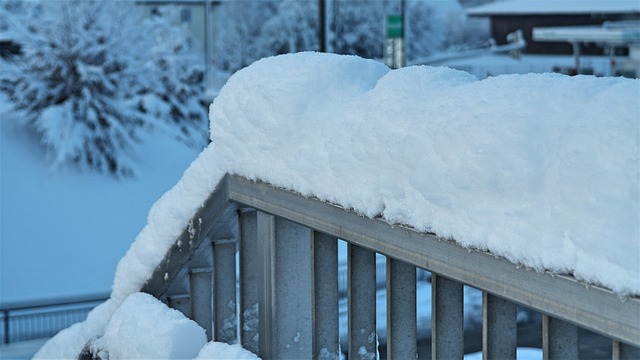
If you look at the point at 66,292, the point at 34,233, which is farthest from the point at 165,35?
the point at 66,292

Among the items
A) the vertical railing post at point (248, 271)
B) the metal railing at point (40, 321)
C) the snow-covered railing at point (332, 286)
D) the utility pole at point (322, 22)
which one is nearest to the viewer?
the snow-covered railing at point (332, 286)

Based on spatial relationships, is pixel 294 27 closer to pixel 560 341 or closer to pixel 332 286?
pixel 332 286

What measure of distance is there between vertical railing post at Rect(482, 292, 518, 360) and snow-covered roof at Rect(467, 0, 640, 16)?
48272 mm

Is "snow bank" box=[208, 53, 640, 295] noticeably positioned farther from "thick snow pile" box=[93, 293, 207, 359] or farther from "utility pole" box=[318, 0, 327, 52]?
"utility pole" box=[318, 0, 327, 52]

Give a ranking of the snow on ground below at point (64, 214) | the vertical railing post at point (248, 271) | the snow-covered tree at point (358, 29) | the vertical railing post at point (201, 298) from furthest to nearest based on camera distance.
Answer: the snow-covered tree at point (358, 29) < the snow on ground below at point (64, 214) < the vertical railing post at point (201, 298) < the vertical railing post at point (248, 271)

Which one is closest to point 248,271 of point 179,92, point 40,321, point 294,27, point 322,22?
point 40,321

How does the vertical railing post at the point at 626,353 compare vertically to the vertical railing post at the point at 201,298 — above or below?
above

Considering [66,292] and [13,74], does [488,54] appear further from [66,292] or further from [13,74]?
[66,292]

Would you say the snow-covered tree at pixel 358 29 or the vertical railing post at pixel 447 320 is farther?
the snow-covered tree at pixel 358 29

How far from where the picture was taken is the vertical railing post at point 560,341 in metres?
2.37

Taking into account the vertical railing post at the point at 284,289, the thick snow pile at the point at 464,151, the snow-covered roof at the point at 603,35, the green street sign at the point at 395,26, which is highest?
the thick snow pile at the point at 464,151

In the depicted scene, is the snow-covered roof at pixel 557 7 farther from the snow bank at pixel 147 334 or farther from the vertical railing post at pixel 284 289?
the vertical railing post at pixel 284 289

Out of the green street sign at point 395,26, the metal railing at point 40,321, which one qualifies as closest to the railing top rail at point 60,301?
the metal railing at point 40,321

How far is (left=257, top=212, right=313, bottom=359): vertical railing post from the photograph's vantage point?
3242 mm
